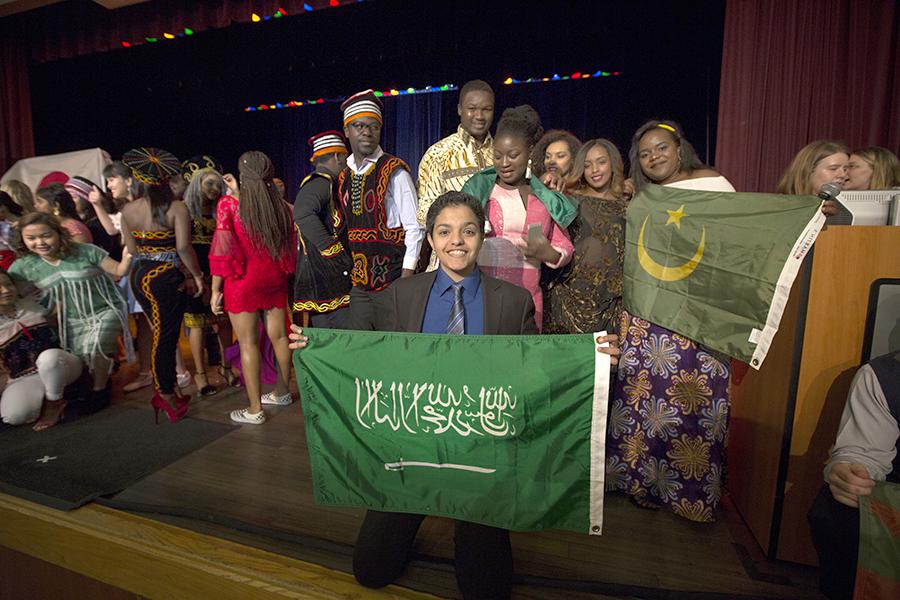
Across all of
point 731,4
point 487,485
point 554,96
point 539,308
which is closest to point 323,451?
point 487,485

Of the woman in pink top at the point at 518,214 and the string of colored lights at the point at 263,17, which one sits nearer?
the woman in pink top at the point at 518,214

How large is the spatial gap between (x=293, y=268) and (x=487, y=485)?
2.17m

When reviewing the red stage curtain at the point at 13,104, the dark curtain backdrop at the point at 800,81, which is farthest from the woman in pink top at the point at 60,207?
the dark curtain backdrop at the point at 800,81

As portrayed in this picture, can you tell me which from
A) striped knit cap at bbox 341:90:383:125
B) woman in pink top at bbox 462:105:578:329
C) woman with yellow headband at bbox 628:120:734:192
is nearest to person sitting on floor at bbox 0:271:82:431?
striped knit cap at bbox 341:90:383:125

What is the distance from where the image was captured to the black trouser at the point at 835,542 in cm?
129

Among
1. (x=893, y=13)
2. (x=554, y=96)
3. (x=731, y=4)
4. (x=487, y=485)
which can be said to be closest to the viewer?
(x=487, y=485)

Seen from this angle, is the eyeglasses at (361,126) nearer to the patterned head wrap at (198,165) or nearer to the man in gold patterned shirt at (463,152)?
the man in gold patterned shirt at (463,152)

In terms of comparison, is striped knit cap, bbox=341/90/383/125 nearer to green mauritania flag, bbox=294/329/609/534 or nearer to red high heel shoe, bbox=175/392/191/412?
green mauritania flag, bbox=294/329/609/534

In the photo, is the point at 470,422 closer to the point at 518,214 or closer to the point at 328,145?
the point at 518,214

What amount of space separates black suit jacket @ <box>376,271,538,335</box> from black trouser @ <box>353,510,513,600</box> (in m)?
0.71

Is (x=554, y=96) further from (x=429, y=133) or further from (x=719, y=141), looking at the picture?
(x=719, y=141)

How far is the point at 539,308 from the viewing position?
2.07 metres

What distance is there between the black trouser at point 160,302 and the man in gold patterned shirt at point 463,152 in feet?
6.25

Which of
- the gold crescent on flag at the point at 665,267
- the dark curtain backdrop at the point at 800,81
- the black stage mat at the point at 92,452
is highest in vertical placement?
the dark curtain backdrop at the point at 800,81
